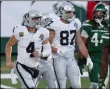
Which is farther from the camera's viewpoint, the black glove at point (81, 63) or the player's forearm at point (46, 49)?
the black glove at point (81, 63)

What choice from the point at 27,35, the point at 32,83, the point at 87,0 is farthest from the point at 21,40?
the point at 87,0

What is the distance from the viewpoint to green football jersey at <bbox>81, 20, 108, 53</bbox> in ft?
30.5

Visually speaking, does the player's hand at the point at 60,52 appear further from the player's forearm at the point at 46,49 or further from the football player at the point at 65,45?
the player's forearm at the point at 46,49

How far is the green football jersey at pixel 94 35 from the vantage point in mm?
9305

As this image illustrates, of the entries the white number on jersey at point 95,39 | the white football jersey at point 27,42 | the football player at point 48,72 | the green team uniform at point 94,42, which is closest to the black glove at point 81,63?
the green team uniform at point 94,42

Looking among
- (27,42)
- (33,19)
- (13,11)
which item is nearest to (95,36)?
(33,19)

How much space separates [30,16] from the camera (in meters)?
8.37

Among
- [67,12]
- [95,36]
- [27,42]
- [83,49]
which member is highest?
[67,12]

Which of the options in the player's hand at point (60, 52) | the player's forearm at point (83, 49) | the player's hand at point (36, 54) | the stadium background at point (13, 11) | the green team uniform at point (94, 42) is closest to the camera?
the player's hand at point (36, 54)

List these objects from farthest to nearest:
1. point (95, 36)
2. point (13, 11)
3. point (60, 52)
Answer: point (13, 11)
point (95, 36)
point (60, 52)

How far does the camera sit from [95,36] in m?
9.30

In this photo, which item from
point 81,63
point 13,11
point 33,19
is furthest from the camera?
point 13,11

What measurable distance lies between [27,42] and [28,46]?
0.06m

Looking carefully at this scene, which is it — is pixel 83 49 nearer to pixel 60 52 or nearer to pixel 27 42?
pixel 60 52
